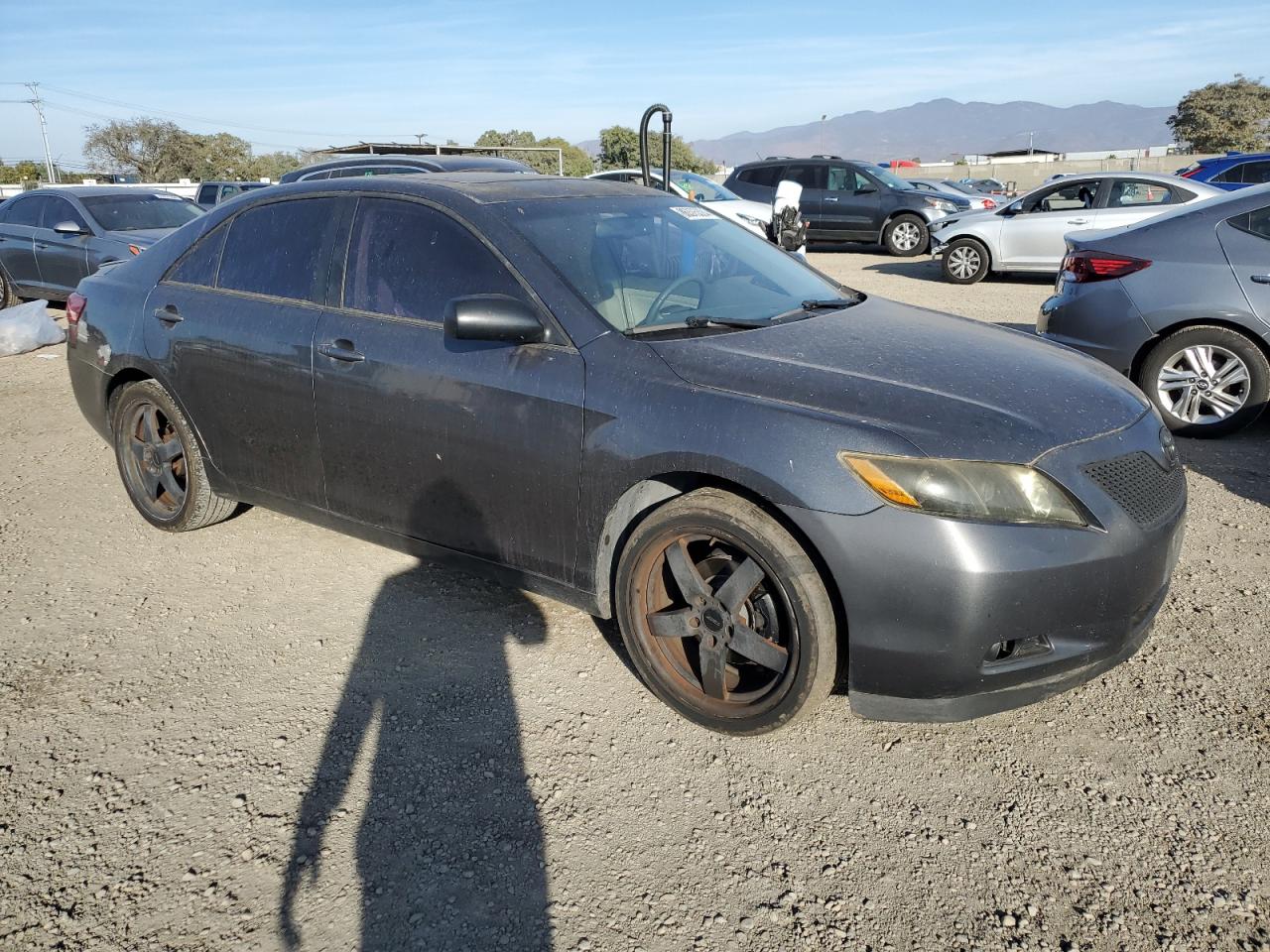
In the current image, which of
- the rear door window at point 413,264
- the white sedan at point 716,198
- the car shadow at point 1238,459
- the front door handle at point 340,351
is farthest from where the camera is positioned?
the white sedan at point 716,198

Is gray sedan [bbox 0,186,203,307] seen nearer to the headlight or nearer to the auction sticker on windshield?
the auction sticker on windshield

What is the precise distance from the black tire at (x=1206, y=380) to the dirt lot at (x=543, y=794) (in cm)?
200

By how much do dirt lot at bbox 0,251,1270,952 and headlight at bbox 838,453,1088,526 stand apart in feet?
2.63

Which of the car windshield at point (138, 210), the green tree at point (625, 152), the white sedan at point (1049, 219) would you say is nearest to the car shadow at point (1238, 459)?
the white sedan at point (1049, 219)

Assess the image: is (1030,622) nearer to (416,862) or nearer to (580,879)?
(580,879)

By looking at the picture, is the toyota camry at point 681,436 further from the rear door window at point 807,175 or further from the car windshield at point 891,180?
the rear door window at point 807,175

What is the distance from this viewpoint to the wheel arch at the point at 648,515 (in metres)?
2.62

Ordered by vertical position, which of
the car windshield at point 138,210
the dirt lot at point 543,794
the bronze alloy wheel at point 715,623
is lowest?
the dirt lot at point 543,794

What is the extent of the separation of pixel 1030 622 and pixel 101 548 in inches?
160

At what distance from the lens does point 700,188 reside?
15.5 m

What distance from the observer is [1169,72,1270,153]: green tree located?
5866 cm

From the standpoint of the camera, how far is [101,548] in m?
4.42

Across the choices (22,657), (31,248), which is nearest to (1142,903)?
(22,657)

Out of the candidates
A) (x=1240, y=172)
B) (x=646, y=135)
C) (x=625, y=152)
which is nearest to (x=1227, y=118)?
(x=625, y=152)
